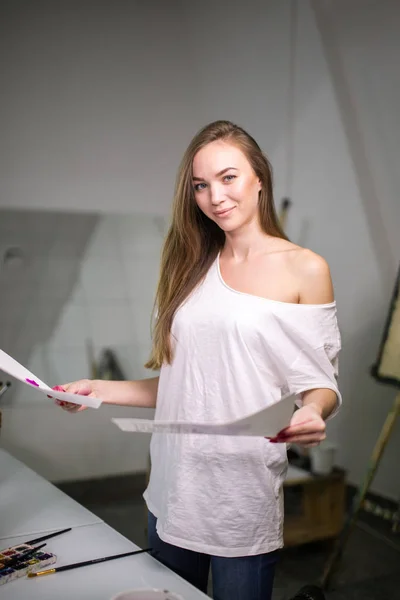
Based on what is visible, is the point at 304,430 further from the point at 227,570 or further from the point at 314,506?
the point at 314,506

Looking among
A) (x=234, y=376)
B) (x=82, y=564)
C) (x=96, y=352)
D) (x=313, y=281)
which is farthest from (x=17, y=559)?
(x=96, y=352)

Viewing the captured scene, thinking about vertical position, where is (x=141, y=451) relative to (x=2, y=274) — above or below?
below

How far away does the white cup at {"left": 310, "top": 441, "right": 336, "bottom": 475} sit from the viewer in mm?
3215

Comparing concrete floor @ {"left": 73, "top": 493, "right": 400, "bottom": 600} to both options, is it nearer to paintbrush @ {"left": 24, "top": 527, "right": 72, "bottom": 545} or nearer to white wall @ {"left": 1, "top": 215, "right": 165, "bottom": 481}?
white wall @ {"left": 1, "top": 215, "right": 165, "bottom": 481}

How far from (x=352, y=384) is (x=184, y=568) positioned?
2.29m

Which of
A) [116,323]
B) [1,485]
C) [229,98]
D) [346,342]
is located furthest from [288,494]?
[229,98]

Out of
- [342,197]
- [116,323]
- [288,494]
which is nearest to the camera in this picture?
[288,494]

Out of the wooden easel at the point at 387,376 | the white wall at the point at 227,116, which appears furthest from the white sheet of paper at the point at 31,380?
the white wall at the point at 227,116

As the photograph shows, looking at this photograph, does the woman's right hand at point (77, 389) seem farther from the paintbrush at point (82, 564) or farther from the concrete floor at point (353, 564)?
the concrete floor at point (353, 564)

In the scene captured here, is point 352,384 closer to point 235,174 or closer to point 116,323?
point 116,323

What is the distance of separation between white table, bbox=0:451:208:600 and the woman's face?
2.43 feet

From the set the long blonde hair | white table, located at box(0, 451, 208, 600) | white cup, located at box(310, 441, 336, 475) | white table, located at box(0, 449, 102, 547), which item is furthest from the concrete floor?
the long blonde hair

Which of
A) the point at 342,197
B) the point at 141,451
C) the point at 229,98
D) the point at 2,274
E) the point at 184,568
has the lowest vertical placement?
the point at 141,451

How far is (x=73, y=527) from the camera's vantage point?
1.49 meters
